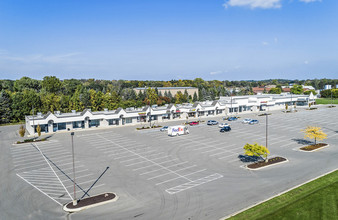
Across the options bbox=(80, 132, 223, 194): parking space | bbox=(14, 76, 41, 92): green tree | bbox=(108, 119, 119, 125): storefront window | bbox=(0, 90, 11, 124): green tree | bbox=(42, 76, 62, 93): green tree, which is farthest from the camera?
bbox=(42, 76, 62, 93): green tree

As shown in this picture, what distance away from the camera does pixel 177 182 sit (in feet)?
96.4

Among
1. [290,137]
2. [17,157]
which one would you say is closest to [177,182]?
[17,157]

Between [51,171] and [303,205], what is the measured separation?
31592mm

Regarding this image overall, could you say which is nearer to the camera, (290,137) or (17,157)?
(17,157)

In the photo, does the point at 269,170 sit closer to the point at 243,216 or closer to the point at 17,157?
the point at 243,216

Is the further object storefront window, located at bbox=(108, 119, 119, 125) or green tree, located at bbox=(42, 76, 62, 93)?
green tree, located at bbox=(42, 76, 62, 93)

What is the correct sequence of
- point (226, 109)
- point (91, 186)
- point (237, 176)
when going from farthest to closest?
point (226, 109), point (237, 176), point (91, 186)

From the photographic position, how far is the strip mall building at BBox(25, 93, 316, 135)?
6500cm

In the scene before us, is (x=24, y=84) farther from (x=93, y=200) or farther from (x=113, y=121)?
(x=93, y=200)

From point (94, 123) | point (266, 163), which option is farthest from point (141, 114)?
point (266, 163)

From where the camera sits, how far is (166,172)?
32.9m

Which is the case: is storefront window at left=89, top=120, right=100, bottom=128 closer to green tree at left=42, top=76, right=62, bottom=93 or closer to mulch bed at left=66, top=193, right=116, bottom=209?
mulch bed at left=66, top=193, right=116, bottom=209

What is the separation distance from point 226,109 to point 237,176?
67752 mm

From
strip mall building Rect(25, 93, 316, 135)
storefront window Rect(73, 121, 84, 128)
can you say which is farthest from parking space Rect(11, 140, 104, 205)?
storefront window Rect(73, 121, 84, 128)
